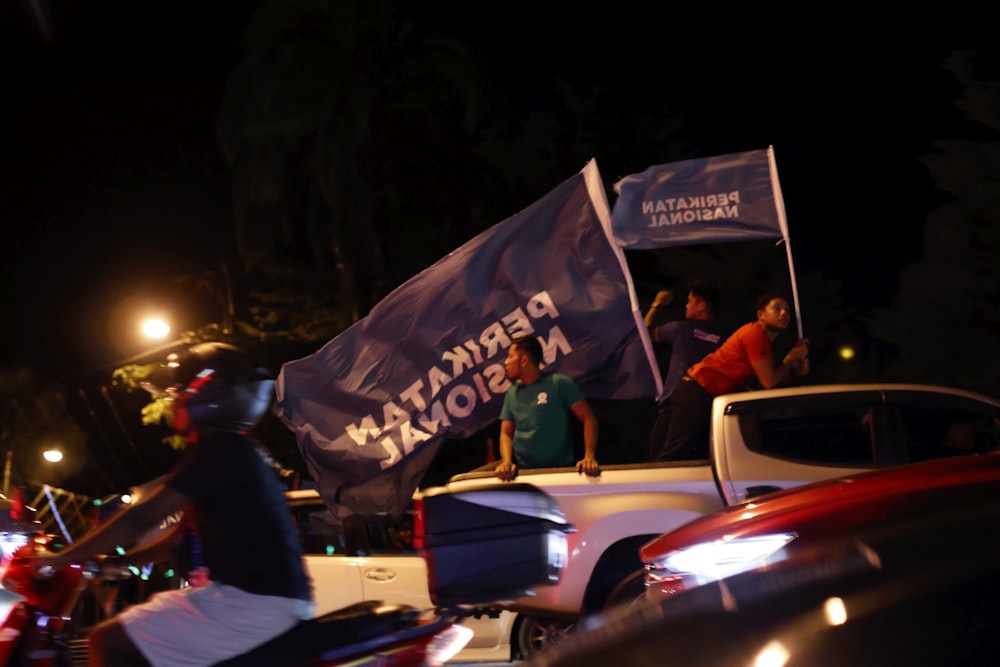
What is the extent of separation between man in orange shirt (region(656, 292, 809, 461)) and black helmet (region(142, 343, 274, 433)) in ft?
14.8

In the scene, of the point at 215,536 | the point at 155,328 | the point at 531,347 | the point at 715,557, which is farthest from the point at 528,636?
the point at 155,328

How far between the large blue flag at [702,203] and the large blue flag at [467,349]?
71 cm

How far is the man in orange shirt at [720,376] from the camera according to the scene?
7.94 meters

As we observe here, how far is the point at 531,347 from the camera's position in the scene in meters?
7.88

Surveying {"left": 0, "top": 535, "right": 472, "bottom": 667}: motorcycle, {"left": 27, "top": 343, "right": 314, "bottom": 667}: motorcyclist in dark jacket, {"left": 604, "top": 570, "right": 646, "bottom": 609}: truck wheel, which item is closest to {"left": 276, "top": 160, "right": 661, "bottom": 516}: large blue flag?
{"left": 604, "top": 570, "right": 646, "bottom": 609}: truck wheel

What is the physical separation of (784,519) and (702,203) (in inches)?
198

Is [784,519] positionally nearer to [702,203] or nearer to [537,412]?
[537,412]

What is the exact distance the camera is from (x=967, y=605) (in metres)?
2.09

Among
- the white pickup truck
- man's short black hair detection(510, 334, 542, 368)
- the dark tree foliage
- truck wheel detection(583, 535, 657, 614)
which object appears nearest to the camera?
the white pickup truck

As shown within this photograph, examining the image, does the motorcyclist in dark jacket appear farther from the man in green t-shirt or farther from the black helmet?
the man in green t-shirt

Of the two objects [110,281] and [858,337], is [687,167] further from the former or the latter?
[110,281]

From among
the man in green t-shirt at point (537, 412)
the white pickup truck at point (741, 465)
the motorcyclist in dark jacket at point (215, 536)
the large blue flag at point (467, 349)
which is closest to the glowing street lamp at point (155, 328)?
the large blue flag at point (467, 349)

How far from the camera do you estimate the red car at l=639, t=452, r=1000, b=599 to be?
11.8 ft

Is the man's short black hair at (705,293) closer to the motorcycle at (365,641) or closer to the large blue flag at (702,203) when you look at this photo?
the large blue flag at (702,203)
